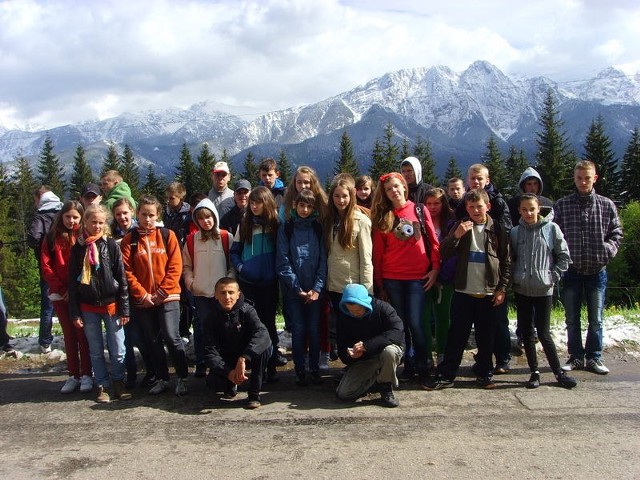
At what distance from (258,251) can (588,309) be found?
3793mm

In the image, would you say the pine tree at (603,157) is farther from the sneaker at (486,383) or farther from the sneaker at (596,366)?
the sneaker at (486,383)

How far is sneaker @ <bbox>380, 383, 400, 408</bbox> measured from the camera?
4.91 m

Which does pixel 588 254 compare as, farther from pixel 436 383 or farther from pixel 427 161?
pixel 427 161

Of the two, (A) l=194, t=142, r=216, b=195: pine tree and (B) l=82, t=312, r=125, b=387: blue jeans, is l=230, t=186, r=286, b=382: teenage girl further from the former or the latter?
Answer: (A) l=194, t=142, r=216, b=195: pine tree

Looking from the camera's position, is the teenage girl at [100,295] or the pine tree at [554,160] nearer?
the teenage girl at [100,295]

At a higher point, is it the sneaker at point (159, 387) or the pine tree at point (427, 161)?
the pine tree at point (427, 161)

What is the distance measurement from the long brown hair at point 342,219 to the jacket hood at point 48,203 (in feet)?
12.5

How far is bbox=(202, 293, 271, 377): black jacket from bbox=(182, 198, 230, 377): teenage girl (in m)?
0.49

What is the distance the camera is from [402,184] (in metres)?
5.67

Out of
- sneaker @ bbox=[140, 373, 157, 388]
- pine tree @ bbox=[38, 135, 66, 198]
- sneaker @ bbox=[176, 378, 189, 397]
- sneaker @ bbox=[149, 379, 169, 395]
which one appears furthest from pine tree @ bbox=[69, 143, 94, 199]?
sneaker @ bbox=[176, 378, 189, 397]

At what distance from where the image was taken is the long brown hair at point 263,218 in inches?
225

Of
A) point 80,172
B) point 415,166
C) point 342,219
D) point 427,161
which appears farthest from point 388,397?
point 80,172

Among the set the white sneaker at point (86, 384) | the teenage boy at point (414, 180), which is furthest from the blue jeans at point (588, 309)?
the white sneaker at point (86, 384)

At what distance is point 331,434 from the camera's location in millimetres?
4316
